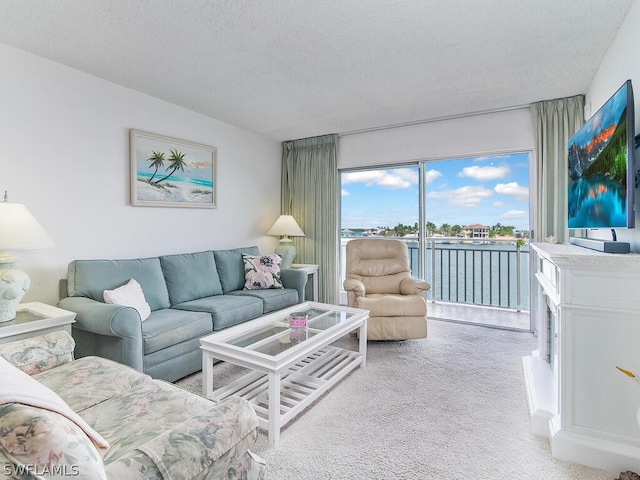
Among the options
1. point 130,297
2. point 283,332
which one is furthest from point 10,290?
point 283,332

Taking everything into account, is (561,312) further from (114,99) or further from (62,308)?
(114,99)

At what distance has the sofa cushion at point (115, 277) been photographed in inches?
101

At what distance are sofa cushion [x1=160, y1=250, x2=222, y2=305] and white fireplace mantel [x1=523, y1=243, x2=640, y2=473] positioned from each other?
285 centimetres

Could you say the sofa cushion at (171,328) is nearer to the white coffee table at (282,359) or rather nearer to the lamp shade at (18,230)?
the white coffee table at (282,359)

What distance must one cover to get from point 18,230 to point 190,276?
54.7 inches

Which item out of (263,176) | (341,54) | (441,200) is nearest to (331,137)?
(263,176)

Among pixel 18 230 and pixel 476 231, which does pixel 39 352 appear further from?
pixel 476 231

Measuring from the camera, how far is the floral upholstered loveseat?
668mm

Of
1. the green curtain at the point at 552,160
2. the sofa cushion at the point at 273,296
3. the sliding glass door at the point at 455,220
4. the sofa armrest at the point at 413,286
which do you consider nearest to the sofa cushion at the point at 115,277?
the sofa cushion at the point at 273,296

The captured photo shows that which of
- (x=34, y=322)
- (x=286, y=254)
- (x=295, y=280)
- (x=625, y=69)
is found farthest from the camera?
(x=286, y=254)

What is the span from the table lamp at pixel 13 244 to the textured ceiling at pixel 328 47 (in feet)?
3.95

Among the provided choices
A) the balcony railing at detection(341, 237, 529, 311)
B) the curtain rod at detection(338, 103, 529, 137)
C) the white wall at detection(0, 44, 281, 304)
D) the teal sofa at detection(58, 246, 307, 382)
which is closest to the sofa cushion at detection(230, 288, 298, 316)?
the teal sofa at detection(58, 246, 307, 382)

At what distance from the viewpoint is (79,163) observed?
2.78 metres

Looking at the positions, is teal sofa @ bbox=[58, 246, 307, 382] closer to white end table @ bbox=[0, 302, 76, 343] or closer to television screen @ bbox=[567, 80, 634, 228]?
white end table @ bbox=[0, 302, 76, 343]
